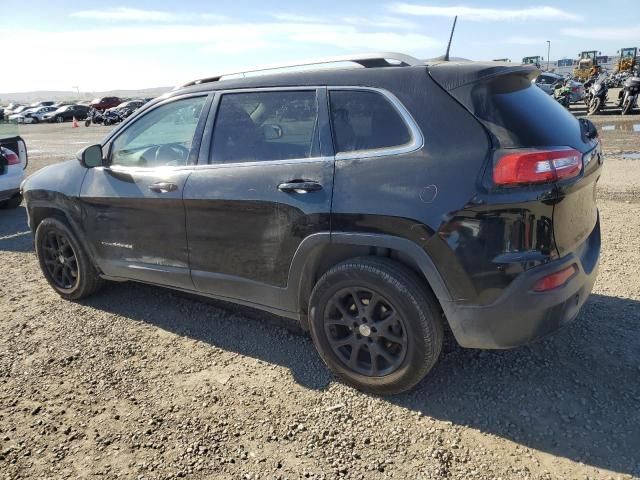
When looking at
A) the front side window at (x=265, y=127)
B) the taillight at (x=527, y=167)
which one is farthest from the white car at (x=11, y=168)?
the taillight at (x=527, y=167)

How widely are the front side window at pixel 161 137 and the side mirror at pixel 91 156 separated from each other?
0.33 ft

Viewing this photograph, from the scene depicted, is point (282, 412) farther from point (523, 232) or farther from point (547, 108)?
point (547, 108)

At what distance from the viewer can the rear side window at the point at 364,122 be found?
2701mm

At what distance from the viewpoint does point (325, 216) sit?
282cm

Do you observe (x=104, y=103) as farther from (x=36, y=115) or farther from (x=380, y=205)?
(x=380, y=205)

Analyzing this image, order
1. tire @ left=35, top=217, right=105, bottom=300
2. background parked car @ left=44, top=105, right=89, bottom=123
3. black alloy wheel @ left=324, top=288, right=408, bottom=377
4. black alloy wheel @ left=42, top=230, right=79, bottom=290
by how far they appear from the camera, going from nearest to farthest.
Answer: black alloy wheel @ left=324, top=288, right=408, bottom=377, tire @ left=35, top=217, right=105, bottom=300, black alloy wheel @ left=42, top=230, right=79, bottom=290, background parked car @ left=44, top=105, right=89, bottom=123

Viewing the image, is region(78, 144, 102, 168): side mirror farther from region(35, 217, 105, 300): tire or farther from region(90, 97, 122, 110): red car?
region(90, 97, 122, 110): red car

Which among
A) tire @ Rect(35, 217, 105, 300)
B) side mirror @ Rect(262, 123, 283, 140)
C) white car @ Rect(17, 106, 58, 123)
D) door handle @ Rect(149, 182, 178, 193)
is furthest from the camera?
white car @ Rect(17, 106, 58, 123)

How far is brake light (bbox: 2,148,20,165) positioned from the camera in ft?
26.1

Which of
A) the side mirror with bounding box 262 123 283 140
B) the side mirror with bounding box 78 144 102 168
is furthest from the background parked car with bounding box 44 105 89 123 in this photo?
the side mirror with bounding box 262 123 283 140

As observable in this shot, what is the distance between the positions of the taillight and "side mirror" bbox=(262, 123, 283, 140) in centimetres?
136

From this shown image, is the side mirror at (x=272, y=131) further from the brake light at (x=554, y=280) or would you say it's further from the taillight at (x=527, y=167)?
the brake light at (x=554, y=280)

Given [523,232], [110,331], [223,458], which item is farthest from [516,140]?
[110,331]

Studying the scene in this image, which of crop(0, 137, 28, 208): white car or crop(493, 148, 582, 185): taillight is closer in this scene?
crop(493, 148, 582, 185): taillight
